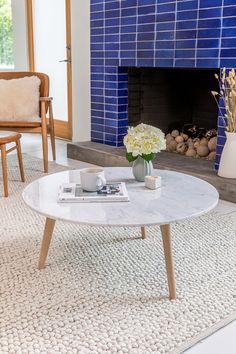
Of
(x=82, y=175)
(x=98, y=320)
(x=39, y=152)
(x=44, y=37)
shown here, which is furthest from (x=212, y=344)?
(x=44, y=37)

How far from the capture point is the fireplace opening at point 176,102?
12.6 ft

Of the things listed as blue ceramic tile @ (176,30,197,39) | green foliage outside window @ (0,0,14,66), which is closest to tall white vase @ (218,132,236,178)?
blue ceramic tile @ (176,30,197,39)

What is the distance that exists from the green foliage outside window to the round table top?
5111 millimetres

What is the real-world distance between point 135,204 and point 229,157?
1336mm

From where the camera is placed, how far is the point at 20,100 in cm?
364

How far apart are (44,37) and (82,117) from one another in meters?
1.46

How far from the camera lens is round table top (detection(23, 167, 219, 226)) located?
1.55m

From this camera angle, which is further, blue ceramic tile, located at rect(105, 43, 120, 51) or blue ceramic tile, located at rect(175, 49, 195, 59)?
blue ceramic tile, located at rect(105, 43, 120, 51)

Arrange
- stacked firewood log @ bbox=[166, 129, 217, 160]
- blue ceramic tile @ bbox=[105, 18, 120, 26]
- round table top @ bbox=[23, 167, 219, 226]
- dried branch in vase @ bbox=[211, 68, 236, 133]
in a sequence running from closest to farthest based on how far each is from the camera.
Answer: round table top @ bbox=[23, 167, 219, 226]
dried branch in vase @ bbox=[211, 68, 236, 133]
stacked firewood log @ bbox=[166, 129, 217, 160]
blue ceramic tile @ bbox=[105, 18, 120, 26]

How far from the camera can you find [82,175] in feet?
5.97

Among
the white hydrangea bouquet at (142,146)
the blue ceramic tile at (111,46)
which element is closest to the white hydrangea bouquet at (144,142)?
the white hydrangea bouquet at (142,146)

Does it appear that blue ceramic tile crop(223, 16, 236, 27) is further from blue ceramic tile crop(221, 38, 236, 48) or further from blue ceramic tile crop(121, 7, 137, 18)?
A: blue ceramic tile crop(121, 7, 137, 18)

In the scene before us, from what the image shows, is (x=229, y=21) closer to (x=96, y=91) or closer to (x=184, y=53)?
(x=184, y=53)

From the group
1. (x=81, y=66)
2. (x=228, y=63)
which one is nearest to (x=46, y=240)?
(x=228, y=63)
